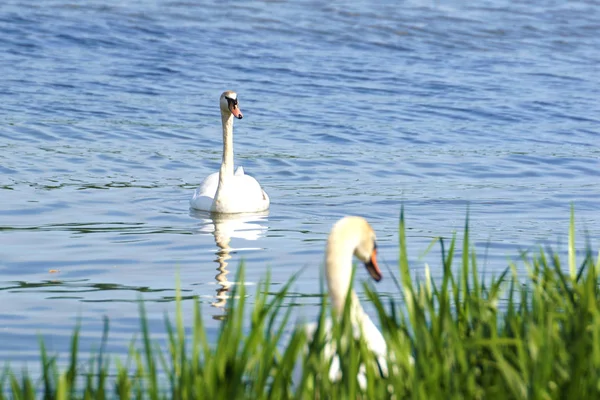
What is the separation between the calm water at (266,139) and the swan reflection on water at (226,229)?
0.04 m

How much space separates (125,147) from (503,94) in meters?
7.42

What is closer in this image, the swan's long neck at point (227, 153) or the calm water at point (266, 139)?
the calm water at point (266, 139)

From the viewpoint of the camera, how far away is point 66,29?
917 inches

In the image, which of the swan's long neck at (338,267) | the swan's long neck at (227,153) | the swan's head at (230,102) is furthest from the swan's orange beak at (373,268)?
the swan's head at (230,102)

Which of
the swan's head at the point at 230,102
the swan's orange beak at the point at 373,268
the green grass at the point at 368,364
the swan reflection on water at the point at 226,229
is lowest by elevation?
the swan reflection on water at the point at 226,229

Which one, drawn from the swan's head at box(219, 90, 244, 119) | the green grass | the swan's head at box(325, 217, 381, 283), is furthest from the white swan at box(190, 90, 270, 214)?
the green grass

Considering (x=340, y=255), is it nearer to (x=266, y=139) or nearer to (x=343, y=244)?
(x=343, y=244)

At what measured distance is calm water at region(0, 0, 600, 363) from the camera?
8.15m

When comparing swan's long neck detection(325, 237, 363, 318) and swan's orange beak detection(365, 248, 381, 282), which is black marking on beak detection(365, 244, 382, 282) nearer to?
swan's orange beak detection(365, 248, 381, 282)

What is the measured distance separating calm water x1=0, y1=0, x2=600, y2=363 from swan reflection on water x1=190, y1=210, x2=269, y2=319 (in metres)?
0.04

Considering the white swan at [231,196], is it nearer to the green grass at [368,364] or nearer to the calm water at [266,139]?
the calm water at [266,139]

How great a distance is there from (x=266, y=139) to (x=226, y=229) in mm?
4891

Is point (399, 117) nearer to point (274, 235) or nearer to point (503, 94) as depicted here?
point (503, 94)

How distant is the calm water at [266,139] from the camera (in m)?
8.15
